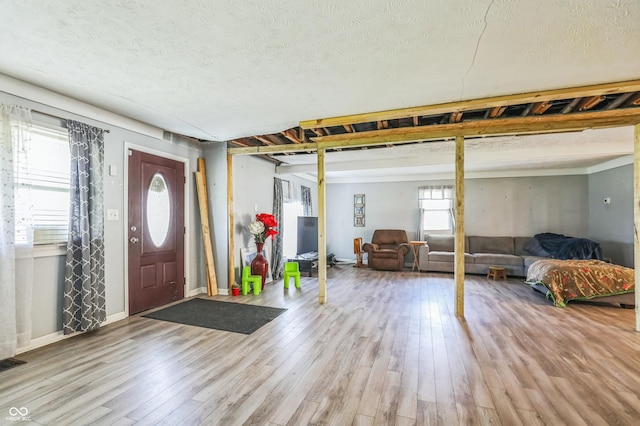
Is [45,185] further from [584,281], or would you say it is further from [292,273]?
[584,281]

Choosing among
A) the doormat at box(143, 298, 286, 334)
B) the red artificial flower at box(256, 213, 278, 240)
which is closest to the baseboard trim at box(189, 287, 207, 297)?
the doormat at box(143, 298, 286, 334)

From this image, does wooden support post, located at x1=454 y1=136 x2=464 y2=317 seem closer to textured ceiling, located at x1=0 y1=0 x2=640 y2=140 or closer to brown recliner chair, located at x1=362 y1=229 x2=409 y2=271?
textured ceiling, located at x1=0 y1=0 x2=640 y2=140

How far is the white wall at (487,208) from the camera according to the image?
6969 mm

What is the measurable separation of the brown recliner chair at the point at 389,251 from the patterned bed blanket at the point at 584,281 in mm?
2967

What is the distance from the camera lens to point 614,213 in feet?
19.3

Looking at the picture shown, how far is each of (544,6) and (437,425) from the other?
8.36 feet

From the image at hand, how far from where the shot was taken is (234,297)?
4.64m

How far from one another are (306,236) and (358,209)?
2488 millimetres

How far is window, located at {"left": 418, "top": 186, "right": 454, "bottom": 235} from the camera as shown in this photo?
779 cm

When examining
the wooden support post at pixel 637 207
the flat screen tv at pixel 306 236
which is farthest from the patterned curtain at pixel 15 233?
the wooden support post at pixel 637 207

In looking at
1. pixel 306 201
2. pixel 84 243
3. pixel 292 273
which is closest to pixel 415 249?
pixel 306 201

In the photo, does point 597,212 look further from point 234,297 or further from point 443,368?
point 234,297

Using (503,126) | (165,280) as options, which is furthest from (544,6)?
(165,280)

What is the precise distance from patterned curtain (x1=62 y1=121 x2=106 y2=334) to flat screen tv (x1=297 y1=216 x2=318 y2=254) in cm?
395
